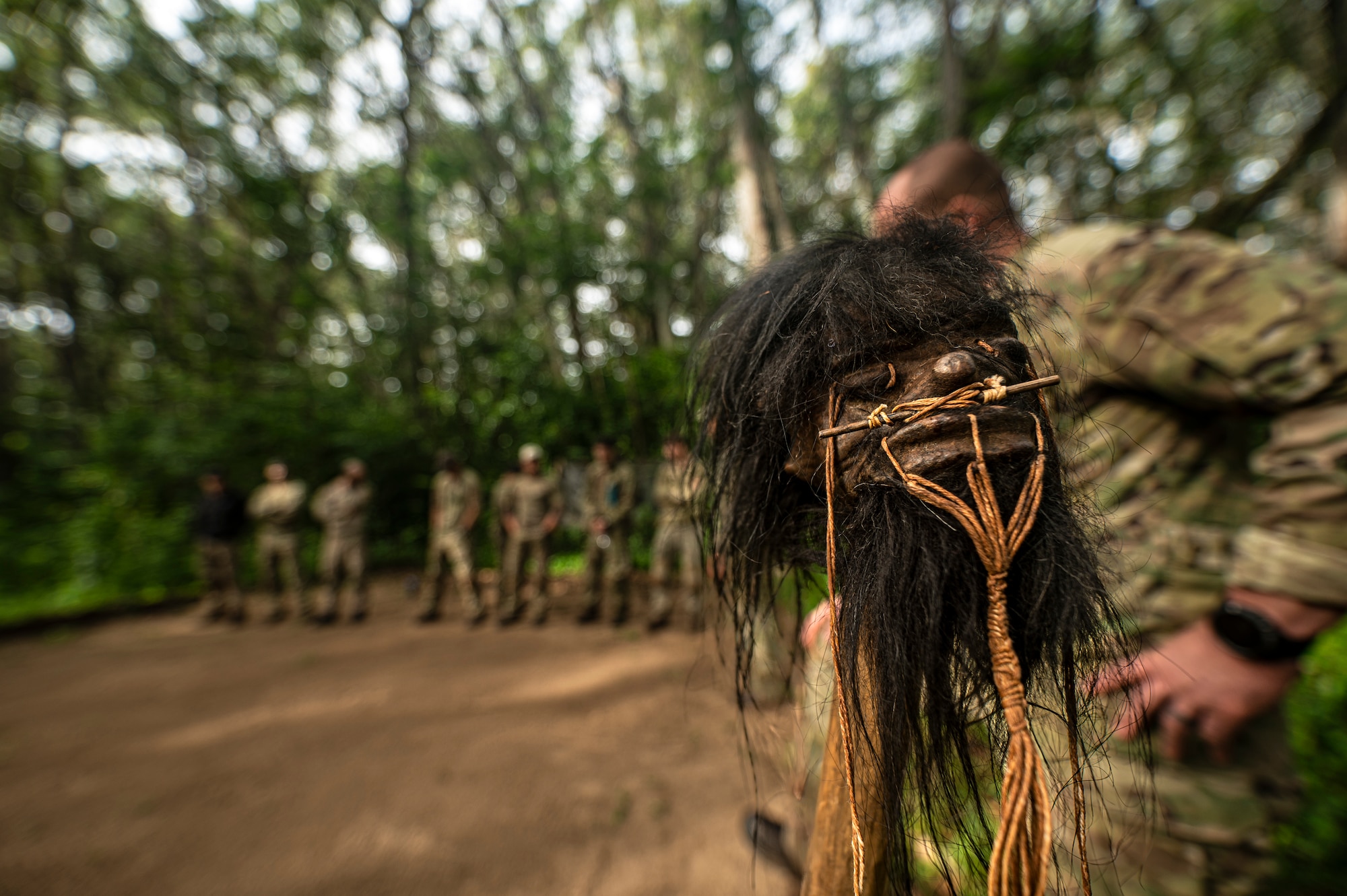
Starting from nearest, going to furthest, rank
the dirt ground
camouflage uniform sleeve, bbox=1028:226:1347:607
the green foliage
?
camouflage uniform sleeve, bbox=1028:226:1347:607
the green foliage
the dirt ground

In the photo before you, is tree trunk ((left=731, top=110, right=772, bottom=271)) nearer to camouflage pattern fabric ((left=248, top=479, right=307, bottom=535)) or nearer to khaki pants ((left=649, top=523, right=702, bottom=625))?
khaki pants ((left=649, top=523, right=702, bottom=625))

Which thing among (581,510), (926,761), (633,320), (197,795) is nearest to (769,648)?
(926,761)

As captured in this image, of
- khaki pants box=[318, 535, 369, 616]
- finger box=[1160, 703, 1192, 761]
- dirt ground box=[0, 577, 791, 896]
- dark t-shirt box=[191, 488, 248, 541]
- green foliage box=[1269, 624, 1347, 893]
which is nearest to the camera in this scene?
finger box=[1160, 703, 1192, 761]

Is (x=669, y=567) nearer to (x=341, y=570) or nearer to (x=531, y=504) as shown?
(x=531, y=504)

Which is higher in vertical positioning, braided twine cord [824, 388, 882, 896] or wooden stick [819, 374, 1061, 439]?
wooden stick [819, 374, 1061, 439]

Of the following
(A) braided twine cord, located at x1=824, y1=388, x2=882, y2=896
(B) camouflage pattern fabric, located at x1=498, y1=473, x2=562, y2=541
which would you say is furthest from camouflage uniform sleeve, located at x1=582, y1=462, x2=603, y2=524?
(A) braided twine cord, located at x1=824, y1=388, x2=882, y2=896

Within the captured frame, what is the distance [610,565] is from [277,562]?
4812 millimetres

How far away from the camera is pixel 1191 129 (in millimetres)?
8336

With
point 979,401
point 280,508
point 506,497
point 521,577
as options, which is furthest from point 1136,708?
point 280,508

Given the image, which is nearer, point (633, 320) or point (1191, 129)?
point (1191, 129)

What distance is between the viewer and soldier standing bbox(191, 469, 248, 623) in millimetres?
6676

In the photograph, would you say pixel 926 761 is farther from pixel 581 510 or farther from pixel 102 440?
pixel 102 440

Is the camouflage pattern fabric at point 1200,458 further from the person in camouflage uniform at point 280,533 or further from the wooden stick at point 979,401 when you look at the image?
the person in camouflage uniform at point 280,533

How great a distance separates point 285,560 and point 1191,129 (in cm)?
1546
